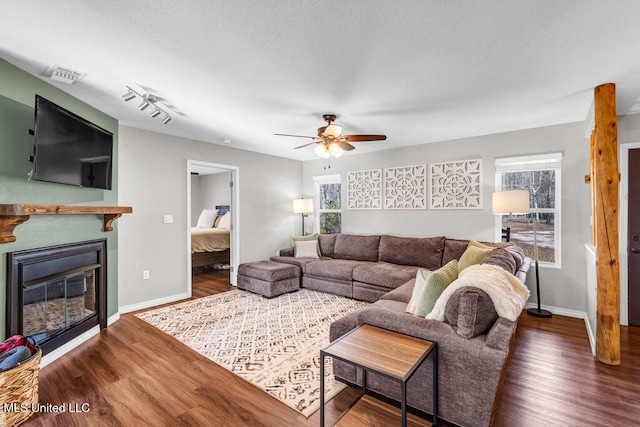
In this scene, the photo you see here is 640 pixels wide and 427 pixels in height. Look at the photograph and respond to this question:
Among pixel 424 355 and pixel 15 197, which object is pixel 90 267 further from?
pixel 424 355

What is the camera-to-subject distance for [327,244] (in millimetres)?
5383

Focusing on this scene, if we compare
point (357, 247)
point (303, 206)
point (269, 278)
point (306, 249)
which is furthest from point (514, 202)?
point (303, 206)

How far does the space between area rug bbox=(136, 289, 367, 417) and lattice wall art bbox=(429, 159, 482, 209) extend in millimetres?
2099

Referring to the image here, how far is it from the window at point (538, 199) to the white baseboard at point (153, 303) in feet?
15.6

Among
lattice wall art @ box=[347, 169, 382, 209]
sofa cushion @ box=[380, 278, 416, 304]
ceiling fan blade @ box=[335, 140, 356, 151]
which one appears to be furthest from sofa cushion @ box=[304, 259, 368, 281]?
ceiling fan blade @ box=[335, 140, 356, 151]

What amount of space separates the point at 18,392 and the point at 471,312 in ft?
9.28

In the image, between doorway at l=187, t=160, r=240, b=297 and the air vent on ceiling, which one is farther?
doorway at l=187, t=160, r=240, b=297

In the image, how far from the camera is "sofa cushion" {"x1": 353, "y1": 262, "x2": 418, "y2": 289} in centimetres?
391

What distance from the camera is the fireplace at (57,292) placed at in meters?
2.28

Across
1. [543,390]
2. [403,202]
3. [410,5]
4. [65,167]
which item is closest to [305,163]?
[403,202]

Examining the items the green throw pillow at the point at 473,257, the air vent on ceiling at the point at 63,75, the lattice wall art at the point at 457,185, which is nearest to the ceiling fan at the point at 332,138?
the green throw pillow at the point at 473,257

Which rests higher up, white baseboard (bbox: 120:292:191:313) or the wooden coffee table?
the wooden coffee table

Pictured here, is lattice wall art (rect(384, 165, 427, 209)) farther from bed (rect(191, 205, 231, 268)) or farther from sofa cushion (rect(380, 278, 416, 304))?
bed (rect(191, 205, 231, 268))

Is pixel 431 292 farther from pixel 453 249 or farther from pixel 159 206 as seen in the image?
pixel 159 206
